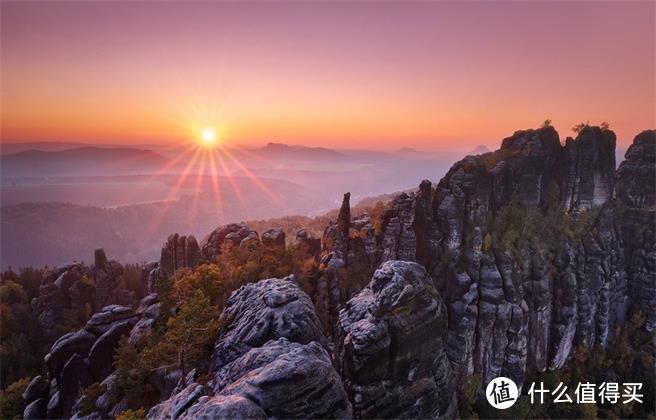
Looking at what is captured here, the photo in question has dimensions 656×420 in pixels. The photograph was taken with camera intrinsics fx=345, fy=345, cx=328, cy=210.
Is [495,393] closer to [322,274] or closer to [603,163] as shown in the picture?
[322,274]

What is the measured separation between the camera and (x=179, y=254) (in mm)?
58906

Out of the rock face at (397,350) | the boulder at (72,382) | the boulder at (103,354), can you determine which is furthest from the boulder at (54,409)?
the rock face at (397,350)

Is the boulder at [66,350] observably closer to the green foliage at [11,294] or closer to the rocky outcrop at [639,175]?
the green foliage at [11,294]

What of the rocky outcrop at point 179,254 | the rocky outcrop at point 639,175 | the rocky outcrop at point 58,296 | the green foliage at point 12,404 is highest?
the rocky outcrop at point 639,175

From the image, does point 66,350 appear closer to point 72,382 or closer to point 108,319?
point 72,382

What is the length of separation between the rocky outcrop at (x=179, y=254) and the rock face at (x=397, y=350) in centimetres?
4055

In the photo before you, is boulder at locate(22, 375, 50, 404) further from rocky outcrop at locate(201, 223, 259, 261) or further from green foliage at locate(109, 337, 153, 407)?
rocky outcrop at locate(201, 223, 259, 261)

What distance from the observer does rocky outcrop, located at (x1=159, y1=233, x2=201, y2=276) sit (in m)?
58.2

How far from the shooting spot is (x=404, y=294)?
2348cm

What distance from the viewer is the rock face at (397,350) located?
21297 mm

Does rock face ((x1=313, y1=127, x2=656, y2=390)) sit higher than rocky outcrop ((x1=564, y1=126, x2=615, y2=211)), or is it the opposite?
rocky outcrop ((x1=564, y1=126, x2=615, y2=211))

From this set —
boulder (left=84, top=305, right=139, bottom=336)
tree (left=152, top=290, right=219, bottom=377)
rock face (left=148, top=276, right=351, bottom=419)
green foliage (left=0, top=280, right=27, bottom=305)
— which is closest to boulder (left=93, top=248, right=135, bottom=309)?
green foliage (left=0, top=280, right=27, bottom=305)

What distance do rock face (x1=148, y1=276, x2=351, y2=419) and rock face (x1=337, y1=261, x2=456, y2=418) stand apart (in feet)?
9.26

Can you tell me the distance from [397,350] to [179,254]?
4725 centimetres
